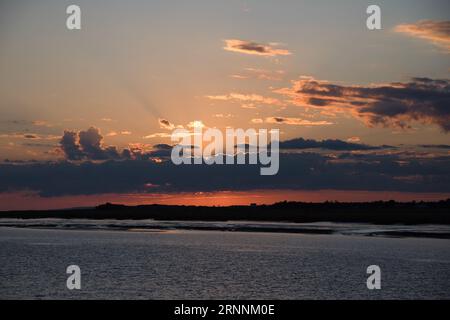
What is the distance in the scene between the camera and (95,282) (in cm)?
4738

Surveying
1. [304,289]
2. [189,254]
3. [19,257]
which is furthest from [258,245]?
[304,289]

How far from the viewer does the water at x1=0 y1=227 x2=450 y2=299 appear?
140 feet

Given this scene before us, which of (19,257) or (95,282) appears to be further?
(19,257)

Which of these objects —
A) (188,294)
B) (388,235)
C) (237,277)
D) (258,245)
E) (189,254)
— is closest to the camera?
(188,294)

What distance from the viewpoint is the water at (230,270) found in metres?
42.8

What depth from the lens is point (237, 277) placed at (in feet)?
167

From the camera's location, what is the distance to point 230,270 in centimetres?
5612

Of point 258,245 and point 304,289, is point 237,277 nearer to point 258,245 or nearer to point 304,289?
point 304,289
